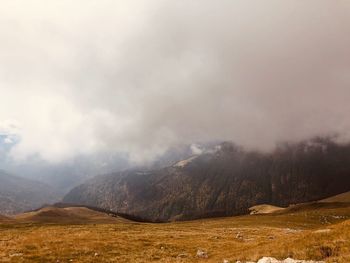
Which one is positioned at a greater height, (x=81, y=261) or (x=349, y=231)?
(x=349, y=231)

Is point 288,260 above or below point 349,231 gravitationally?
below

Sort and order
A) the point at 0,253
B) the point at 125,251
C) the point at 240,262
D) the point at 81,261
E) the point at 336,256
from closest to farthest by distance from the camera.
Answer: the point at 336,256
the point at 240,262
the point at 81,261
the point at 0,253
the point at 125,251

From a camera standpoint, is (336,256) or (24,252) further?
(24,252)

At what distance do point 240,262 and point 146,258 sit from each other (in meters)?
12.8

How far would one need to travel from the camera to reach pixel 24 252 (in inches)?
1427

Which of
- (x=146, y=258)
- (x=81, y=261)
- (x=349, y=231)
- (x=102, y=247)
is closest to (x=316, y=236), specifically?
(x=349, y=231)

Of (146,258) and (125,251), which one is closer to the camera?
(146,258)

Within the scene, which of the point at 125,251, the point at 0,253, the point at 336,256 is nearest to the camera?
the point at 336,256

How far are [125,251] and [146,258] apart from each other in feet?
18.2

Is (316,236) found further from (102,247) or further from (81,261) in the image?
(102,247)

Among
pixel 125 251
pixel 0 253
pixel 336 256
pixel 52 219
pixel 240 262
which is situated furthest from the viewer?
pixel 52 219

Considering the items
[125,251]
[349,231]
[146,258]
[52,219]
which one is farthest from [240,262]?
[52,219]

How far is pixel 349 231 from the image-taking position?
25.6m

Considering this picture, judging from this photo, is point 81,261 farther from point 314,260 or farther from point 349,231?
point 349,231
